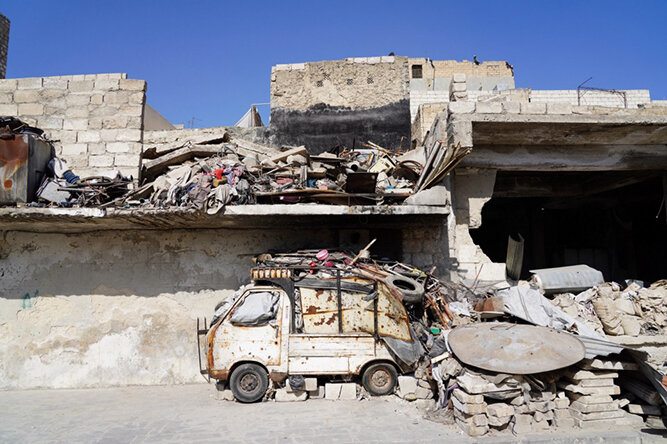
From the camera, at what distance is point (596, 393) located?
5055mm

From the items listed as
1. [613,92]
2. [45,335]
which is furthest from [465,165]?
[613,92]

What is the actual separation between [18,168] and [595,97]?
69.2 feet

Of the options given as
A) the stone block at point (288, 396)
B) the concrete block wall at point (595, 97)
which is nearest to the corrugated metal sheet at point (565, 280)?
the stone block at point (288, 396)

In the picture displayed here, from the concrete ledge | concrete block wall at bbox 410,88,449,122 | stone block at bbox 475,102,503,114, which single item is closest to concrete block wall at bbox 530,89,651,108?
concrete block wall at bbox 410,88,449,122

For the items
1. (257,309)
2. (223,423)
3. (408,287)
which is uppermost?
(408,287)

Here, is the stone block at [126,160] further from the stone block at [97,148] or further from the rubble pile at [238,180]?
the stone block at [97,148]

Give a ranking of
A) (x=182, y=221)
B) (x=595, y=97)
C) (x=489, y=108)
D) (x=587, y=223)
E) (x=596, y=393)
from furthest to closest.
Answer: (x=595, y=97) < (x=587, y=223) < (x=489, y=108) < (x=182, y=221) < (x=596, y=393)

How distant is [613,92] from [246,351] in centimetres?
1979

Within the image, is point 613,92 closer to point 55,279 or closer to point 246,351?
point 246,351

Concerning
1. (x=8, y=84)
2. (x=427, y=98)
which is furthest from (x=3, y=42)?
(x=427, y=98)

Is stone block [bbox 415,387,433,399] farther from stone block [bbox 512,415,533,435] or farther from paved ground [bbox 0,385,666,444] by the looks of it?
stone block [bbox 512,415,533,435]

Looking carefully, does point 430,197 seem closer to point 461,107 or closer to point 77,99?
point 461,107

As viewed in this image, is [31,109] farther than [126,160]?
Yes

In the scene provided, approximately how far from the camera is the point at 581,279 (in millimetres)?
7582
